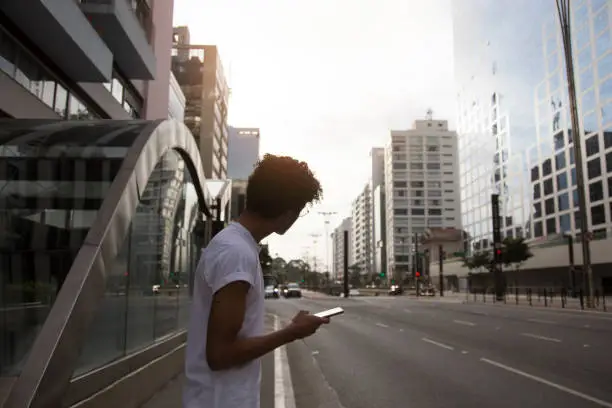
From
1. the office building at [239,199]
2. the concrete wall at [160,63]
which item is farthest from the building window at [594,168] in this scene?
the office building at [239,199]

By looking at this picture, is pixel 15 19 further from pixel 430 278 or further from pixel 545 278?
pixel 430 278

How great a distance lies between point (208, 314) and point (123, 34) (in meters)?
21.8

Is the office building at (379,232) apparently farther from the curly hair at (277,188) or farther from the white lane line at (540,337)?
the curly hair at (277,188)

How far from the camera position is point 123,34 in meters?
21.3

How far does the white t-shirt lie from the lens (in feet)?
5.99

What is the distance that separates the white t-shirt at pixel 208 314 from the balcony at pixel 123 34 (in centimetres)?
1985

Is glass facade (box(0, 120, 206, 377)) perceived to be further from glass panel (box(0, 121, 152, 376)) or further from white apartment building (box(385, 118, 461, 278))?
white apartment building (box(385, 118, 461, 278))

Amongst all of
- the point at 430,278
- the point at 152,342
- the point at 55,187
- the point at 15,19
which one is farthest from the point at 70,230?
the point at 430,278

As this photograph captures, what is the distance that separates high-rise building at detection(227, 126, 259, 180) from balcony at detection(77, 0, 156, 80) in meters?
92.7

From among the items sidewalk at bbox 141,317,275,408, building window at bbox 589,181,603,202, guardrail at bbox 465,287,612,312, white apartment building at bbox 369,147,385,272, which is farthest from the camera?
white apartment building at bbox 369,147,385,272

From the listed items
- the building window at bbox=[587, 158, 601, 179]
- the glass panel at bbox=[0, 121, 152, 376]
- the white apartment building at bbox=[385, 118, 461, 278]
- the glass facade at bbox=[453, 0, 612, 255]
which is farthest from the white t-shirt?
the white apartment building at bbox=[385, 118, 461, 278]

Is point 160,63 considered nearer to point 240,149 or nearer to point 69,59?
point 69,59

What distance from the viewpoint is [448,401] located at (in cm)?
687

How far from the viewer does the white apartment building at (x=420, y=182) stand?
146 meters
